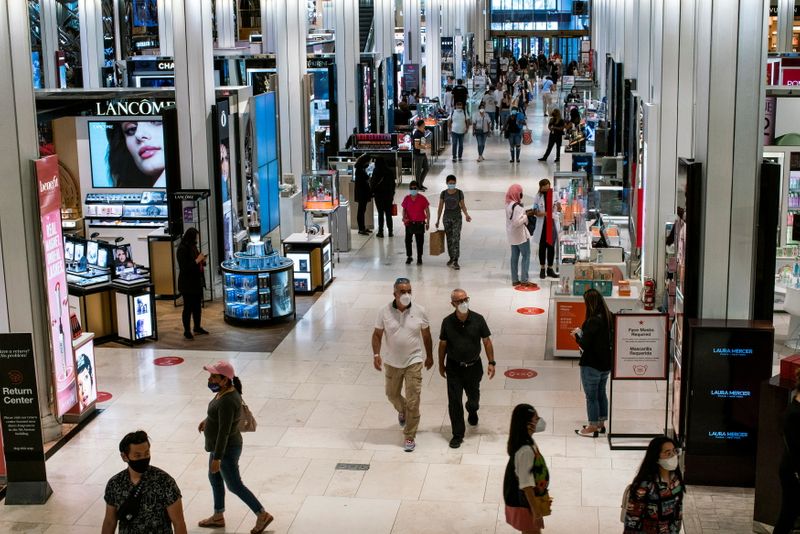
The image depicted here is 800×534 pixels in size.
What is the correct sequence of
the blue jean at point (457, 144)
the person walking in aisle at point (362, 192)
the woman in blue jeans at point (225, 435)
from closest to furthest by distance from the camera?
the woman in blue jeans at point (225, 435)
the person walking in aisle at point (362, 192)
the blue jean at point (457, 144)

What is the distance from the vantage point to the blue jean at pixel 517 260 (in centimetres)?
1609

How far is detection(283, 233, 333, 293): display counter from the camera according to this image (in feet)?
51.9

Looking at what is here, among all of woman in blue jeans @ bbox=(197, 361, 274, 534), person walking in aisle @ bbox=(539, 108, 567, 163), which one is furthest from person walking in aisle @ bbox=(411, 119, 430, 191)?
woman in blue jeans @ bbox=(197, 361, 274, 534)

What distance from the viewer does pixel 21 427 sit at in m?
9.02

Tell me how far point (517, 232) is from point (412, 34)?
83.9 ft

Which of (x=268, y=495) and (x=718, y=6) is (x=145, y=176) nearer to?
(x=268, y=495)

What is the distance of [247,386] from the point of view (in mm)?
11914

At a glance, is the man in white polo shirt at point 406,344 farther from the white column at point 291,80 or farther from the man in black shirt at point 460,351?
the white column at point 291,80

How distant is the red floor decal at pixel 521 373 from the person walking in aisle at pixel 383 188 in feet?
25.5

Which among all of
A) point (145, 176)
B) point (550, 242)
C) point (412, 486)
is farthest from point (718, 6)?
point (145, 176)

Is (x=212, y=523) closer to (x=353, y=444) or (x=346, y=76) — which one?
(x=353, y=444)

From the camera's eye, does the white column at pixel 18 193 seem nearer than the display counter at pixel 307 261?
Yes

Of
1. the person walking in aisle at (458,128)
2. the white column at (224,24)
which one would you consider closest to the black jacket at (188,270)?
the person walking in aisle at (458,128)

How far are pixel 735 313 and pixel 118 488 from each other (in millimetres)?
5275
